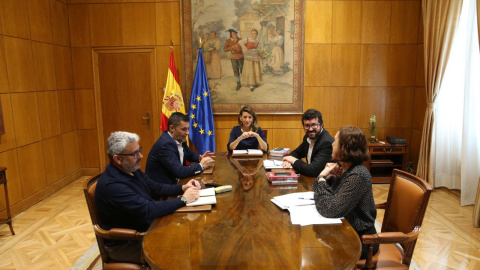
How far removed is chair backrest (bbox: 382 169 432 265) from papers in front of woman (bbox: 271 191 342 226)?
21.5 inches

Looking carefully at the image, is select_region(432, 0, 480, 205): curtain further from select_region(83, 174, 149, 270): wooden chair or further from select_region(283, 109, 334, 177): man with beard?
select_region(83, 174, 149, 270): wooden chair

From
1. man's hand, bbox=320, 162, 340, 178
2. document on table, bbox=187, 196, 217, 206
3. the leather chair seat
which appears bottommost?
the leather chair seat

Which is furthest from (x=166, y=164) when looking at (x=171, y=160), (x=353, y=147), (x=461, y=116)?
(x=461, y=116)

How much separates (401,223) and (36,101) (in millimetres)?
4873

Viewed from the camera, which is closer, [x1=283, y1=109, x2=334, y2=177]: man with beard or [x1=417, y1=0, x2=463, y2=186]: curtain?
[x1=283, y1=109, x2=334, y2=177]: man with beard

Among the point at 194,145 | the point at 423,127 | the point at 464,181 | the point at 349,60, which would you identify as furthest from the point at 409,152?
the point at 194,145

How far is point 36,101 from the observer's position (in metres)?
4.92

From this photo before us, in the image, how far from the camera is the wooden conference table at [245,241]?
159 cm

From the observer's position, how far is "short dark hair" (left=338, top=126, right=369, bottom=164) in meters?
2.17

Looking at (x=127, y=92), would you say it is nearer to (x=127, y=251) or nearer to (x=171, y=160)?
(x=171, y=160)

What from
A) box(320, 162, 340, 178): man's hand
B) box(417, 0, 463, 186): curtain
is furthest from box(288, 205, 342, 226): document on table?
box(417, 0, 463, 186): curtain

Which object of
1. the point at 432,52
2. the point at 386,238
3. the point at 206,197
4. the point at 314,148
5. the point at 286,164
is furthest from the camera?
the point at 432,52

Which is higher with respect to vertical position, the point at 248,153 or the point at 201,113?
the point at 201,113

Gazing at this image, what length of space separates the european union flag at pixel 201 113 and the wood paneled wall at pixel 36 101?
2.07m
